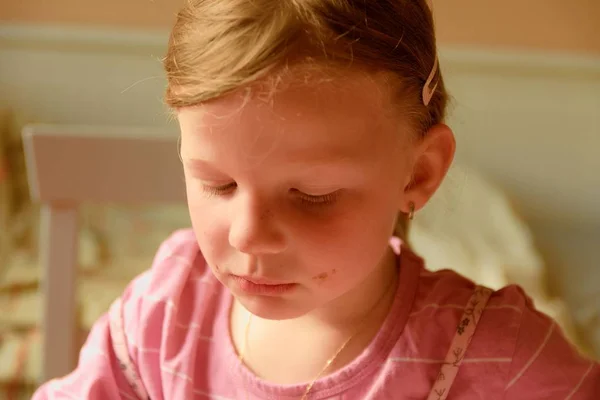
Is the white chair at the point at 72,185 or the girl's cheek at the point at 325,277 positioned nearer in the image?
the girl's cheek at the point at 325,277

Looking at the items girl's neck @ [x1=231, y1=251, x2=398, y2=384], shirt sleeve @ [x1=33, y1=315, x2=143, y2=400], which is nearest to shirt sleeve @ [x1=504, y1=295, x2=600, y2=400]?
girl's neck @ [x1=231, y1=251, x2=398, y2=384]

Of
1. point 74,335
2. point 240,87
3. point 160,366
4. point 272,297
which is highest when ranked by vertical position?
point 240,87

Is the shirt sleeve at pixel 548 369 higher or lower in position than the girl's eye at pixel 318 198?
lower

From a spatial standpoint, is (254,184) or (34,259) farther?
(34,259)

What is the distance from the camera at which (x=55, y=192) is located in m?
0.85

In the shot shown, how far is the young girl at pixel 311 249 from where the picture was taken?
488mm

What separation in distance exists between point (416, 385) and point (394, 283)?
0.33ft

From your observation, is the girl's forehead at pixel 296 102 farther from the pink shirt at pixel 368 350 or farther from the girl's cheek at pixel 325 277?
the pink shirt at pixel 368 350

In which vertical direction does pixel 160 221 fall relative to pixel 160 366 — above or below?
below

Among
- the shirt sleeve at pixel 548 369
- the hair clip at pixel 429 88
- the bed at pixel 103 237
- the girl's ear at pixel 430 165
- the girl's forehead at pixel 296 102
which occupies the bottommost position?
the bed at pixel 103 237

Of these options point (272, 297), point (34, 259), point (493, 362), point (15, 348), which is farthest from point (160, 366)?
point (34, 259)

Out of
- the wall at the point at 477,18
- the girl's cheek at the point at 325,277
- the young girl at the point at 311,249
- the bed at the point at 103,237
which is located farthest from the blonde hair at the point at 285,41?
the wall at the point at 477,18

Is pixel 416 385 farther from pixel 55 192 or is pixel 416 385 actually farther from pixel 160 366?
pixel 55 192

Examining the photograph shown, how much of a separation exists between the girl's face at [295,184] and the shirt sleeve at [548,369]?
0.52 feet
